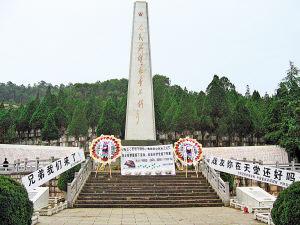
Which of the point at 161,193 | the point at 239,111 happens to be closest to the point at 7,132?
the point at 239,111

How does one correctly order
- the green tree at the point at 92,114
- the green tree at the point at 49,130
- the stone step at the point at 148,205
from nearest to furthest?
the stone step at the point at 148,205 → the green tree at the point at 49,130 → the green tree at the point at 92,114

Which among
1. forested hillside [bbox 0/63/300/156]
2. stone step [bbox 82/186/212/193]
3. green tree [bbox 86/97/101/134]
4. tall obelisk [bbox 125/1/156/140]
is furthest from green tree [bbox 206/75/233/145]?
stone step [bbox 82/186/212/193]

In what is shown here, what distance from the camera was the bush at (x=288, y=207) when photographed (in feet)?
18.0

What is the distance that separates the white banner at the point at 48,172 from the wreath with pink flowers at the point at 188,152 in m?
4.02

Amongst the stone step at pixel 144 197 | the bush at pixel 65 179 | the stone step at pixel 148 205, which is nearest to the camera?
the stone step at pixel 148 205

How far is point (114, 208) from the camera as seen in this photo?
463 inches

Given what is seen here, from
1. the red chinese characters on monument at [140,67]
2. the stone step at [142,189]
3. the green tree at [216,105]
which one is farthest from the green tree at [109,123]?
the stone step at [142,189]

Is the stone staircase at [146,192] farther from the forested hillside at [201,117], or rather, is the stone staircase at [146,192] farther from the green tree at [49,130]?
the green tree at [49,130]

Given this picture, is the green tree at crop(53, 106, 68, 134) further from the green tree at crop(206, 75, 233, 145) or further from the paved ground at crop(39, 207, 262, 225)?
the paved ground at crop(39, 207, 262, 225)

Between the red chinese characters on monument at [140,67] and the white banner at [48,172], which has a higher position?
the red chinese characters on monument at [140,67]

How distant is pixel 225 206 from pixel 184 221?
390 cm

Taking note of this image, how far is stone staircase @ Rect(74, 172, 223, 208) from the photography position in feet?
39.9

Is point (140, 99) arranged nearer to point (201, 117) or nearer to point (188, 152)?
point (188, 152)

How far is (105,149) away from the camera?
48.7 feet
